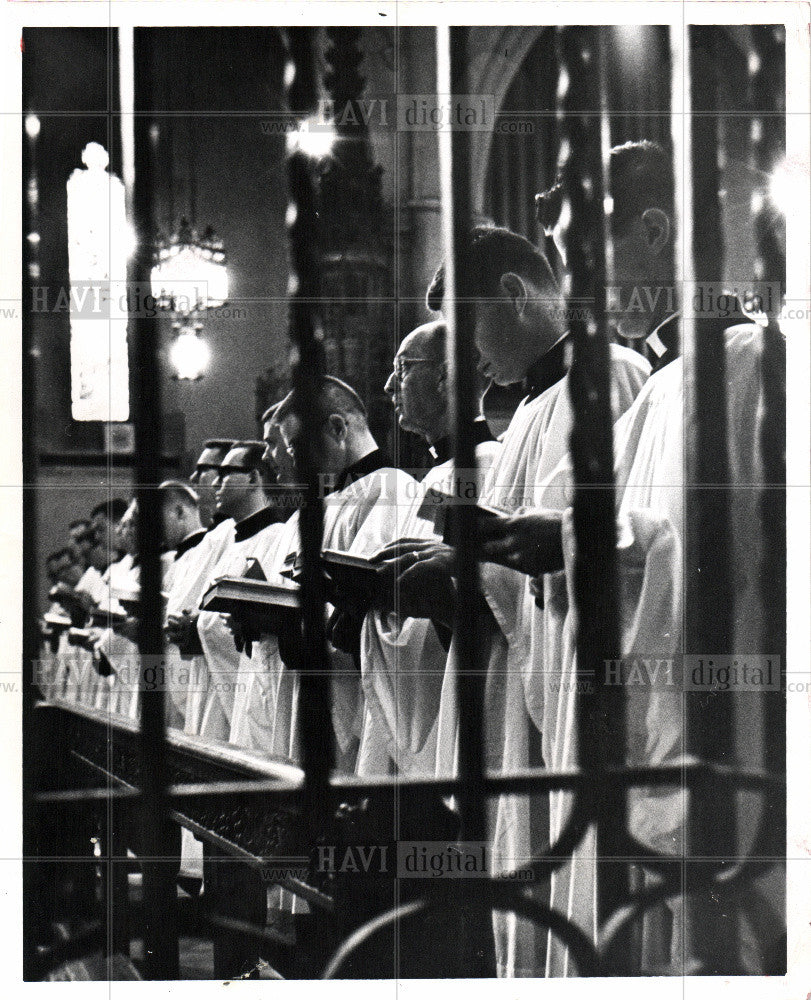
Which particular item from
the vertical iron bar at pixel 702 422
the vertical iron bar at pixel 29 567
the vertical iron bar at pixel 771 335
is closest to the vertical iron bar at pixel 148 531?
the vertical iron bar at pixel 29 567

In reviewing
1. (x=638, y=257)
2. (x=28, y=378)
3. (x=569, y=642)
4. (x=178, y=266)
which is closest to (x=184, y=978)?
(x=569, y=642)

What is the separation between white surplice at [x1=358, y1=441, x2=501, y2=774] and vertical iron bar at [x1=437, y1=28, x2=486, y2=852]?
1.8 inches

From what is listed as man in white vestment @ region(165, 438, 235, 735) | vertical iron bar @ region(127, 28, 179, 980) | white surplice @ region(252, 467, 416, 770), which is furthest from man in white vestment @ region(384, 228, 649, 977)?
vertical iron bar @ region(127, 28, 179, 980)

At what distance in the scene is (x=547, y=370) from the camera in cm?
217

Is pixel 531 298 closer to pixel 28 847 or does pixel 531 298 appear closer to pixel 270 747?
pixel 270 747

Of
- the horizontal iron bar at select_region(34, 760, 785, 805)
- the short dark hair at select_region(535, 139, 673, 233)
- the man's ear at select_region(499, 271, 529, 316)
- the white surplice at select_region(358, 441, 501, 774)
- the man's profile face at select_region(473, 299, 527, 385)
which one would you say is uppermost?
the short dark hair at select_region(535, 139, 673, 233)

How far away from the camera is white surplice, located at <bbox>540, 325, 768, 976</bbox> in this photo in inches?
85.1

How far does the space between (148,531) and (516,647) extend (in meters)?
0.86

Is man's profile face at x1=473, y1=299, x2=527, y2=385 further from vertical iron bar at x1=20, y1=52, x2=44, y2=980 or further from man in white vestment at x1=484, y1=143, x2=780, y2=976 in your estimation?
vertical iron bar at x1=20, y1=52, x2=44, y2=980

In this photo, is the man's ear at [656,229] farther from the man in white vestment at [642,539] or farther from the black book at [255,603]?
the black book at [255,603]

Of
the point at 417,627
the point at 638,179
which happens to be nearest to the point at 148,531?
the point at 417,627

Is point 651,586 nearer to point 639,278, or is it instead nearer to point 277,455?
point 639,278

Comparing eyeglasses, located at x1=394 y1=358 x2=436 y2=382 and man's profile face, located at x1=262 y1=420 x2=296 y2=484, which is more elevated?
eyeglasses, located at x1=394 y1=358 x2=436 y2=382

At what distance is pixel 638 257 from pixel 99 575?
1.40 m
